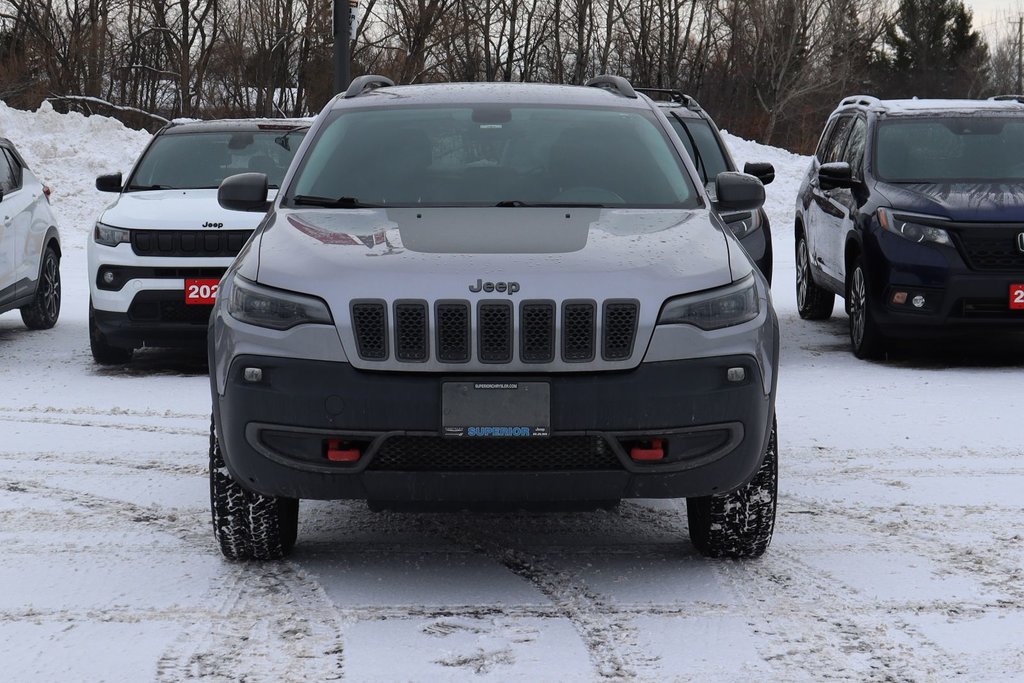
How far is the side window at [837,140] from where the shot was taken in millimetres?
11523

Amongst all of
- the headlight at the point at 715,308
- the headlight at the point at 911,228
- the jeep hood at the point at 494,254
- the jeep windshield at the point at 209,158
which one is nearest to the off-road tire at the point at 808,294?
the headlight at the point at 911,228

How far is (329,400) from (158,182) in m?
6.78

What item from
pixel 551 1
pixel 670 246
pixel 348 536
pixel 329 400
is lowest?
pixel 348 536

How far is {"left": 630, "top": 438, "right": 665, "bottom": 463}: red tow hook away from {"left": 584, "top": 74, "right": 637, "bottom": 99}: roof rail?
2.41 metres

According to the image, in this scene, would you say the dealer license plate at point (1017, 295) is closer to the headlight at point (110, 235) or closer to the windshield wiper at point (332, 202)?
the windshield wiper at point (332, 202)

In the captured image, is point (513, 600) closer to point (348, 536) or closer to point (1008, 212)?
point (348, 536)

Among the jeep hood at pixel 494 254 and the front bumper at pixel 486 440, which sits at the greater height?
the jeep hood at pixel 494 254

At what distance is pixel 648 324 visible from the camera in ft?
14.5

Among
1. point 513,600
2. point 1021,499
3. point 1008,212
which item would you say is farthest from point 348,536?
point 1008,212

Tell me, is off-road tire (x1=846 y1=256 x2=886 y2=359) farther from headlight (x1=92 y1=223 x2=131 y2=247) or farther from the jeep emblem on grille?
the jeep emblem on grille

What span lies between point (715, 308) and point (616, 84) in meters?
2.61

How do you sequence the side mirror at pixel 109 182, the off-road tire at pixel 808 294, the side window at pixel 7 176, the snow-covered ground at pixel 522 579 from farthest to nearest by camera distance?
the off-road tire at pixel 808 294, the side window at pixel 7 176, the side mirror at pixel 109 182, the snow-covered ground at pixel 522 579

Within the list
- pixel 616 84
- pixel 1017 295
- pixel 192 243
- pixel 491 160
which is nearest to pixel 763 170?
pixel 1017 295

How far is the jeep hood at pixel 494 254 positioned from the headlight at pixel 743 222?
4.12m
